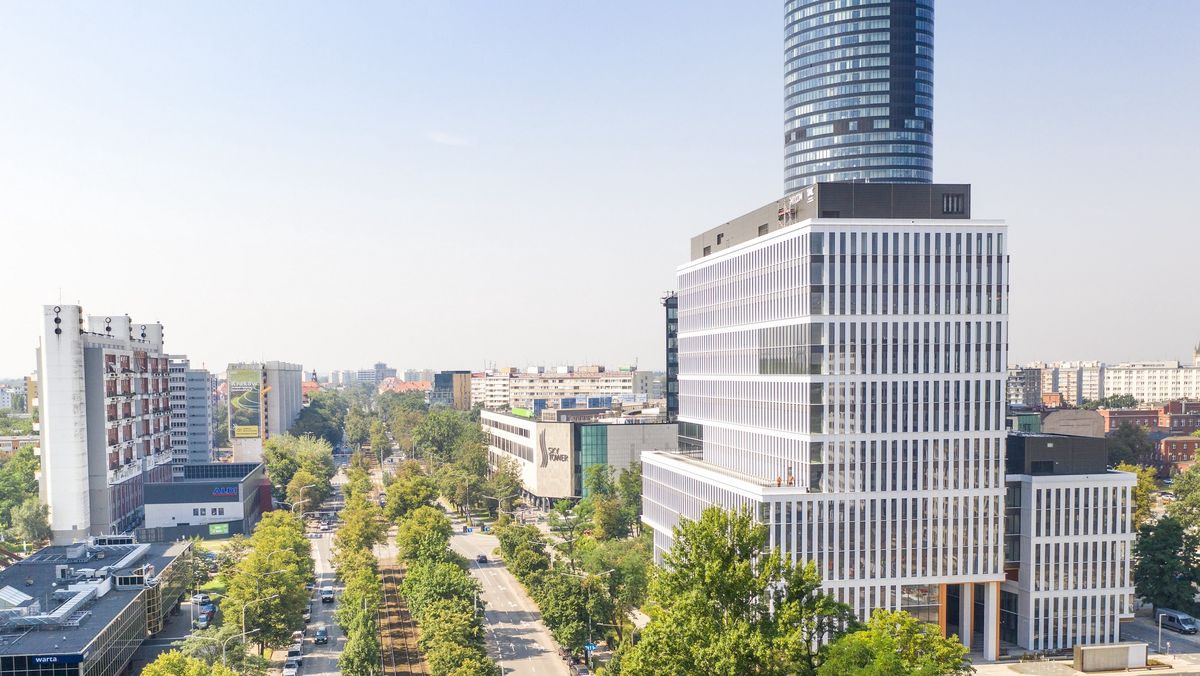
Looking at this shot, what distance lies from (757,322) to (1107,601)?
149 feet

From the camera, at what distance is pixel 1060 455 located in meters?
90.6

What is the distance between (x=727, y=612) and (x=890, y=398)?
40583 millimetres

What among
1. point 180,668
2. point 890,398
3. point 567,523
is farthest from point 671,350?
point 180,668

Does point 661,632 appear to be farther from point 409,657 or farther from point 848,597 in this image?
point 409,657

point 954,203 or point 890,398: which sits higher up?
point 954,203

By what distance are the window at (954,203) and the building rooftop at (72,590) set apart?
86.1 metres

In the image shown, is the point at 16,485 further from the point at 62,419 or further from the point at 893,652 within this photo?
the point at 893,652

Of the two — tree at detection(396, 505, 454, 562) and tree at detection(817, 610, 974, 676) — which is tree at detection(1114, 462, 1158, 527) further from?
tree at detection(396, 505, 454, 562)

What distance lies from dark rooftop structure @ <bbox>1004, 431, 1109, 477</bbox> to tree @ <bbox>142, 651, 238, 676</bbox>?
247 feet

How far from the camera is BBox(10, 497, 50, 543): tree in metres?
126

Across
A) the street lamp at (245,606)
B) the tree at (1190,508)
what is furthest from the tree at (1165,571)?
the street lamp at (245,606)

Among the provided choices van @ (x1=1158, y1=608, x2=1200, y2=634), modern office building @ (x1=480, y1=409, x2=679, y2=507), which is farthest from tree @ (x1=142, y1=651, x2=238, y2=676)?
modern office building @ (x1=480, y1=409, x2=679, y2=507)

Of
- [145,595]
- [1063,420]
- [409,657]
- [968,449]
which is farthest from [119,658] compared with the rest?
[1063,420]

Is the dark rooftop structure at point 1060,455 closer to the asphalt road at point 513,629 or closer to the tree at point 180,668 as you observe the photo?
the asphalt road at point 513,629
